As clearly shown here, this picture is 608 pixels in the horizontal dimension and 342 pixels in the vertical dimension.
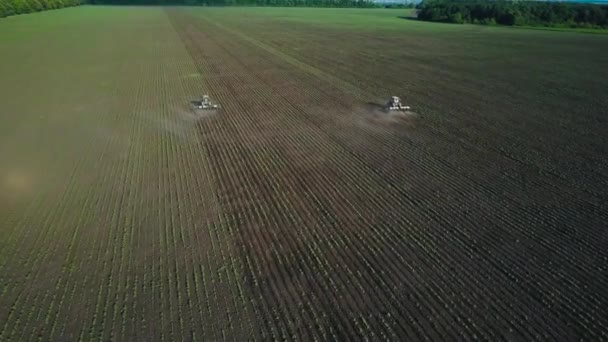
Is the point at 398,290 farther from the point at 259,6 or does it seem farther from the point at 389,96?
the point at 259,6

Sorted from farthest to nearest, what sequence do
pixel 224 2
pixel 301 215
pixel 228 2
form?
pixel 224 2
pixel 228 2
pixel 301 215

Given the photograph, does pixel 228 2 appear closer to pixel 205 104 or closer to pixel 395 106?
pixel 205 104

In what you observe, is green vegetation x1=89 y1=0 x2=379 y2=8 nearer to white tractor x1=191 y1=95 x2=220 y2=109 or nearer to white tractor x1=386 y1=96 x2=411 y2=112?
white tractor x1=191 y1=95 x2=220 y2=109

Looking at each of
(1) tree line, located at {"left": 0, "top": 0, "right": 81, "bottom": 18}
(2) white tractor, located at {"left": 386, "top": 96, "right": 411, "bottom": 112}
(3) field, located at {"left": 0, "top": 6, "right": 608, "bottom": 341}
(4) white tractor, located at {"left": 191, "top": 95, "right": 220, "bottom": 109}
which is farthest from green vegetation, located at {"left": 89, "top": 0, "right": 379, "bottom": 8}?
(2) white tractor, located at {"left": 386, "top": 96, "right": 411, "bottom": 112}

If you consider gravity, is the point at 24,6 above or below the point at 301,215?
above

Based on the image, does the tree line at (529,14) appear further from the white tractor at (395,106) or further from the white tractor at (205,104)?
the white tractor at (205,104)

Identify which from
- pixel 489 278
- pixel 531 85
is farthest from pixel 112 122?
pixel 531 85

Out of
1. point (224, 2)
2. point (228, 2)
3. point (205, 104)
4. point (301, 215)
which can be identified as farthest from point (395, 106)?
point (224, 2)
